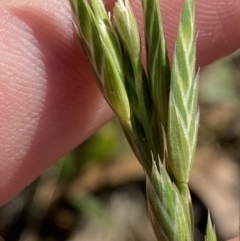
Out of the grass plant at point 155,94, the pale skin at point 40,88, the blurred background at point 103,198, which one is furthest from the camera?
the blurred background at point 103,198

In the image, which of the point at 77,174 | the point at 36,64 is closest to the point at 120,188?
the point at 77,174

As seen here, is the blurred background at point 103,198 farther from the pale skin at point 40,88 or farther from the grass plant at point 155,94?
the grass plant at point 155,94

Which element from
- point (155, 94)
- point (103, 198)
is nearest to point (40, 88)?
point (155, 94)

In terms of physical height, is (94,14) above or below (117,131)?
above

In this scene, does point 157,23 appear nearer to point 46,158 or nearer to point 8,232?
point 46,158

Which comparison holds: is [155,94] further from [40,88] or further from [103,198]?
[103,198]

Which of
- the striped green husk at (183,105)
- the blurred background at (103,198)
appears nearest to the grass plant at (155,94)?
the striped green husk at (183,105)
